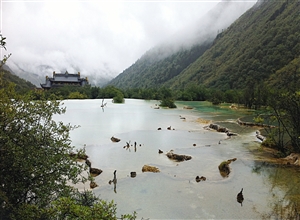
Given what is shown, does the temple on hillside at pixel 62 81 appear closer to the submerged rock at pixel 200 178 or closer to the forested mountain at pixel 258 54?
the forested mountain at pixel 258 54

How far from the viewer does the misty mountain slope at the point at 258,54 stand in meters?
99.7

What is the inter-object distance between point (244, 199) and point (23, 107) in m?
9.55

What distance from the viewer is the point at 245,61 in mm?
119688

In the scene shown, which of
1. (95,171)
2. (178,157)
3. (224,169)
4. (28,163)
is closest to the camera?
(28,163)

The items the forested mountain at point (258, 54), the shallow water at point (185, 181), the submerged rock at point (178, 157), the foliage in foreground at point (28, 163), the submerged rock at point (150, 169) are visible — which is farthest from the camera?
the forested mountain at point (258, 54)

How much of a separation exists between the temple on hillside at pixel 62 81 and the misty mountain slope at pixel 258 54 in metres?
60.6

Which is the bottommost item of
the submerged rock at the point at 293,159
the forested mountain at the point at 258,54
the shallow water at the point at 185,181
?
the shallow water at the point at 185,181

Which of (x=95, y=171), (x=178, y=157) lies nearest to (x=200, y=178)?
(x=178, y=157)

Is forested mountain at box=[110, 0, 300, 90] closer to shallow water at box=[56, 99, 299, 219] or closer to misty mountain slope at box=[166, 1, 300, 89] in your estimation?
misty mountain slope at box=[166, 1, 300, 89]

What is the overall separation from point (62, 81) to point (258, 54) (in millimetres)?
90010

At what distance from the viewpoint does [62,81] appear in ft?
286

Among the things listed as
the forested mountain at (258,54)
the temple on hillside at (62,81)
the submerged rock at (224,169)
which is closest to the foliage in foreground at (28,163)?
the submerged rock at (224,169)

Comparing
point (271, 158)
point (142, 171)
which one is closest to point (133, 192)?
point (142, 171)

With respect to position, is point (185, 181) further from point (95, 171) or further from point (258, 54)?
point (258, 54)
